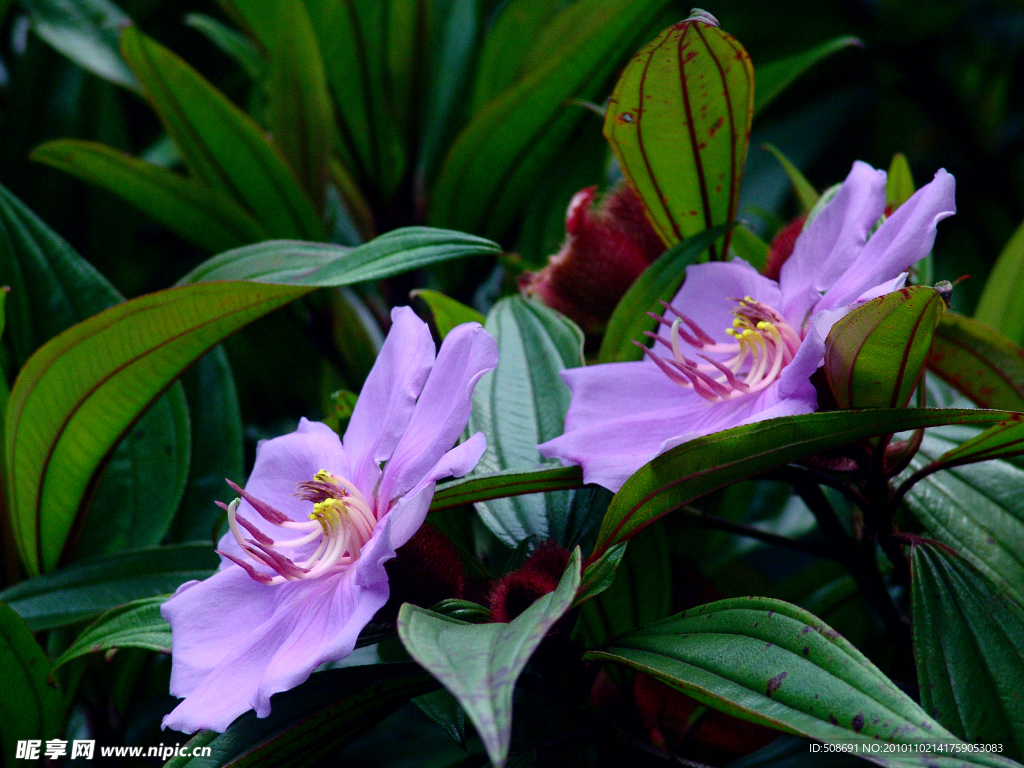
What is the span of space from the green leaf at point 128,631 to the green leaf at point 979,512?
0.59 metres

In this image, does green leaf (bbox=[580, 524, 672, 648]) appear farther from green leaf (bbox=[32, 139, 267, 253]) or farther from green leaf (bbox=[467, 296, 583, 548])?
green leaf (bbox=[32, 139, 267, 253])

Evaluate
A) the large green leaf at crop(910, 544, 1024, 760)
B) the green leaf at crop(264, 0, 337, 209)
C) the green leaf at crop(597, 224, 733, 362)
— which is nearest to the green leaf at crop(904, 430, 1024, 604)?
the large green leaf at crop(910, 544, 1024, 760)

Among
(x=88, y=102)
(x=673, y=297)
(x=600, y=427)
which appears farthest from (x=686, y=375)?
(x=88, y=102)

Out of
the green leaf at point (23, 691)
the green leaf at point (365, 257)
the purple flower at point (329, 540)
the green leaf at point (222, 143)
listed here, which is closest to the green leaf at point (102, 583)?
the green leaf at point (23, 691)

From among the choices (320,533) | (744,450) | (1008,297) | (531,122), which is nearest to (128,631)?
(320,533)

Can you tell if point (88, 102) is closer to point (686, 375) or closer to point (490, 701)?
point (686, 375)

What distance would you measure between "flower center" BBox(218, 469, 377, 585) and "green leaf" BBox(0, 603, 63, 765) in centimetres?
24

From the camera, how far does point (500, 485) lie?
1.90 ft

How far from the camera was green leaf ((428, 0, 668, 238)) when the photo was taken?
1041 mm

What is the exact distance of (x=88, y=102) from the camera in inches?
56.0

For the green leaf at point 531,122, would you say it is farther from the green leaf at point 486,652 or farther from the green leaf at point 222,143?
the green leaf at point 486,652

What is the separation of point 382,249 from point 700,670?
1.24 feet

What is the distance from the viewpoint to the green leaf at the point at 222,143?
109 cm

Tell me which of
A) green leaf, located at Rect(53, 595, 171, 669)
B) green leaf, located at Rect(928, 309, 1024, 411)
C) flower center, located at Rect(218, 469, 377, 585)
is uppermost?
green leaf, located at Rect(928, 309, 1024, 411)
